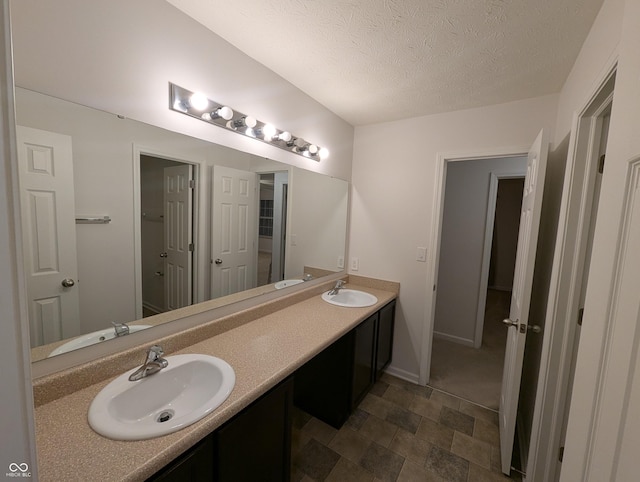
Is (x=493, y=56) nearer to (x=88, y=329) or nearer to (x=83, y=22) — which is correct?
(x=83, y=22)

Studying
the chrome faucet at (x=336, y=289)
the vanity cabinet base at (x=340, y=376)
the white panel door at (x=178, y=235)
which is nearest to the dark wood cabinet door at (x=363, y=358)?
the vanity cabinet base at (x=340, y=376)

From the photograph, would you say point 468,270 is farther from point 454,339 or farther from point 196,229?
point 196,229

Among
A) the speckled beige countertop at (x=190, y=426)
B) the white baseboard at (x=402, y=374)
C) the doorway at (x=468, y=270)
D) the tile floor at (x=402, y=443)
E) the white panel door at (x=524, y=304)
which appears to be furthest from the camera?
the doorway at (x=468, y=270)

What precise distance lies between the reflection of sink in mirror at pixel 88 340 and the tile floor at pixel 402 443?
1265 millimetres

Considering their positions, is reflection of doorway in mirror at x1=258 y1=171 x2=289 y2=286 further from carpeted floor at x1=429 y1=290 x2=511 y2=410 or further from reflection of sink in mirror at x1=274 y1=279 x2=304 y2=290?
carpeted floor at x1=429 y1=290 x2=511 y2=410

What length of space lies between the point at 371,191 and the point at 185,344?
6.55 ft

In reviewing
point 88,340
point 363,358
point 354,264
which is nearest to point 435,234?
point 354,264

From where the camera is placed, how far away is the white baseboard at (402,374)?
2.46 metres

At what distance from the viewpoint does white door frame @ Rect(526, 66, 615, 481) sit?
1.18 m

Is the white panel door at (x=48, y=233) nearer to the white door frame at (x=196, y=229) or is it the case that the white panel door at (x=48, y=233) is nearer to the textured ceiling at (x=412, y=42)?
the white door frame at (x=196, y=229)

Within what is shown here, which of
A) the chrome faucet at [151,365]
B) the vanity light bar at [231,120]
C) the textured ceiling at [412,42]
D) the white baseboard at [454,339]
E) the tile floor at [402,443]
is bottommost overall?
the tile floor at [402,443]

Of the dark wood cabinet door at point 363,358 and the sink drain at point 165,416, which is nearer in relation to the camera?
the sink drain at point 165,416

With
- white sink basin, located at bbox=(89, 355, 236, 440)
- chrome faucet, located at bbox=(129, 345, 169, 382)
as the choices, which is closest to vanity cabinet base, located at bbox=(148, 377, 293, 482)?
white sink basin, located at bbox=(89, 355, 236, 440)

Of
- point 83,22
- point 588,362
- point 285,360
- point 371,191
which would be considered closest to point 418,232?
point 371,191
